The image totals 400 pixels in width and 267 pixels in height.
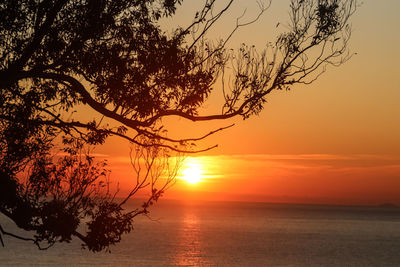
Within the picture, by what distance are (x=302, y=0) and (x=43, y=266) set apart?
53794mm

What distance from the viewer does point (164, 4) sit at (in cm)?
1608

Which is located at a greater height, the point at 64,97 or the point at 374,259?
the point at 64,97

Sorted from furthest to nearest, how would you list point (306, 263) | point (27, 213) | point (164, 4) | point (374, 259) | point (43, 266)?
point (374, 259) → point (306, 263) → point (43, 266) → point (164, 4) → point (27, 213)

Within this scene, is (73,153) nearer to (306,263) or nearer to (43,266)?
(43,266)

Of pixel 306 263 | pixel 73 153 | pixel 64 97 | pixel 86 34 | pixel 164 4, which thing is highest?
pixel 164 4

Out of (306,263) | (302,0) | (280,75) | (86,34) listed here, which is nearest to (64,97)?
(86,34)

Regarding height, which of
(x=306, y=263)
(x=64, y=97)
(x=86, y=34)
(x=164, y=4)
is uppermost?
(x=164, y=4)

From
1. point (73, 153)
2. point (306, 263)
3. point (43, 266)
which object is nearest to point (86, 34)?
point (73, 153)

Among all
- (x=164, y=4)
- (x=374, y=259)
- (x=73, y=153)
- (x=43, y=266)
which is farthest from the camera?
(x=374, y=259)

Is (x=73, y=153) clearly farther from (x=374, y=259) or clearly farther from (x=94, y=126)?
(x=374, y=259)

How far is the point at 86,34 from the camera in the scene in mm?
14961

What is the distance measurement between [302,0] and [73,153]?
316 inches

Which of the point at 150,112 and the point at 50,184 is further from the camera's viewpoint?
the point at 50,184

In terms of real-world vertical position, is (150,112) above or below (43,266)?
above
